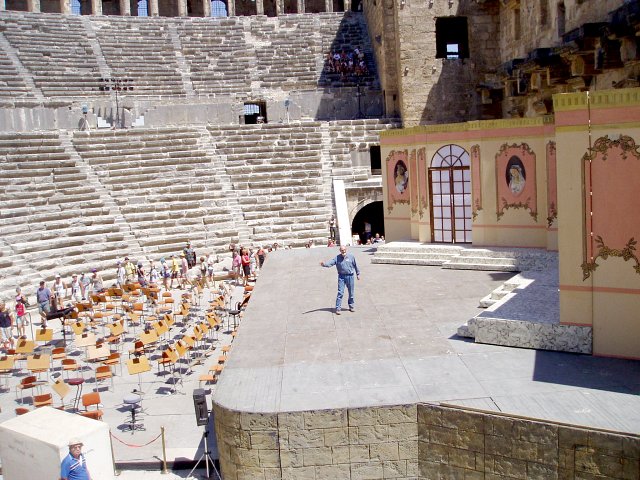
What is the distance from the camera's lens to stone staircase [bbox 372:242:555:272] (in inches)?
571

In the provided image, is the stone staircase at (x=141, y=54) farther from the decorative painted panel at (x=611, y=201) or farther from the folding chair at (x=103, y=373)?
the decorative painted panel at (x=611, y=201)

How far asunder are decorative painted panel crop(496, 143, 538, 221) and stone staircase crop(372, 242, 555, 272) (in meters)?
0.97

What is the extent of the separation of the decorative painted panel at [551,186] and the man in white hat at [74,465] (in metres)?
10.6

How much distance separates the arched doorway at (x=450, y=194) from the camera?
16391 mm

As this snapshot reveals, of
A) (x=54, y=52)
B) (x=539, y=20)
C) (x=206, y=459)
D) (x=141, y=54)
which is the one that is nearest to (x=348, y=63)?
(x=141, y=54)

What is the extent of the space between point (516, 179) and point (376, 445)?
29.2 feet

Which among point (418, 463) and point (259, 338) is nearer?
point (418, 463)

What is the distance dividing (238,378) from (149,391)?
3536mm

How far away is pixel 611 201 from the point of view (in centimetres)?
913

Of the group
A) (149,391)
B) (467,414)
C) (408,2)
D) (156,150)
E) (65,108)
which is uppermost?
(408,2)

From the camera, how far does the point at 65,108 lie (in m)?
27.9

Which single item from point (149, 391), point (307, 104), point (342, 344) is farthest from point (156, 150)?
point (342, 344)

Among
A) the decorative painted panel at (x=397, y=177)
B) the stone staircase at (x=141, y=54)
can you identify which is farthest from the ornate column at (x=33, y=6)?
the decorative painted panel at (x=397, y=177)

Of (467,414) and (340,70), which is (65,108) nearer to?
(340,70)
